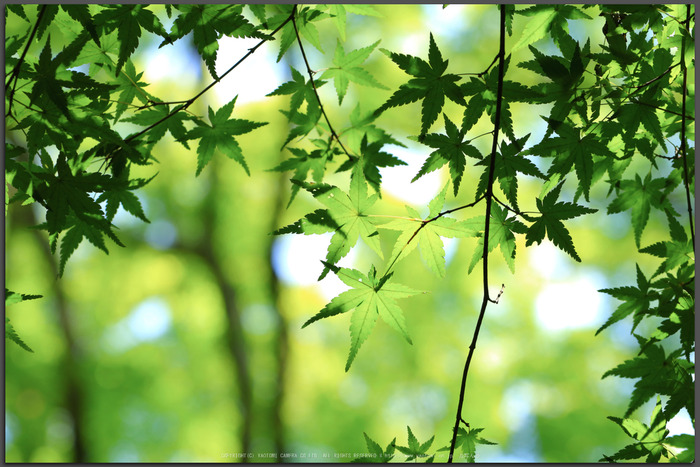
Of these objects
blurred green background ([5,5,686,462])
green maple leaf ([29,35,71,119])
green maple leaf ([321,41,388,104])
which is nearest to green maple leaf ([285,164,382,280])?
green maple leaf ([321,41,388,104])

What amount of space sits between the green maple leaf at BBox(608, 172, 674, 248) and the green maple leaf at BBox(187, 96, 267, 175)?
42.1 inches

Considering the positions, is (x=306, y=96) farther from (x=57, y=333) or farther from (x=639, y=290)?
(x=57, y=333)

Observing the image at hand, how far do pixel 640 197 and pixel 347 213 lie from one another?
2.95ft

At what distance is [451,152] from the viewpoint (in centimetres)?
118

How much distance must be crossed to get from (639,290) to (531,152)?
0.48 meters

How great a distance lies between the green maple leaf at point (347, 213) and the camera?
3.71ft

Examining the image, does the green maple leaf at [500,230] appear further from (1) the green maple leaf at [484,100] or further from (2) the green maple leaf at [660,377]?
(2) the green maple leaf at [660,377]

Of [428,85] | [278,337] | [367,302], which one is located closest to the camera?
[428,85]

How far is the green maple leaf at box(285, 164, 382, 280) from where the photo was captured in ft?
3.71

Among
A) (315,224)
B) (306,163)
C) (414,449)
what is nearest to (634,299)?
(414,449)

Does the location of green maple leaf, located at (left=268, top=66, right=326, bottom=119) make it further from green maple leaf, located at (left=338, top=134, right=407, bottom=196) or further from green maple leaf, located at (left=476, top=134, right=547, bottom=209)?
green maple leaf, located at (left=476, top=134, right=547, bottom=209)

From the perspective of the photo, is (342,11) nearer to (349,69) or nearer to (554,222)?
(349,69)

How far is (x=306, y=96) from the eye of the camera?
1.44 m

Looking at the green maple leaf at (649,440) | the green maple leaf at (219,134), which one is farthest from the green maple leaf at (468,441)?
the green maple leaf at (219,134)
